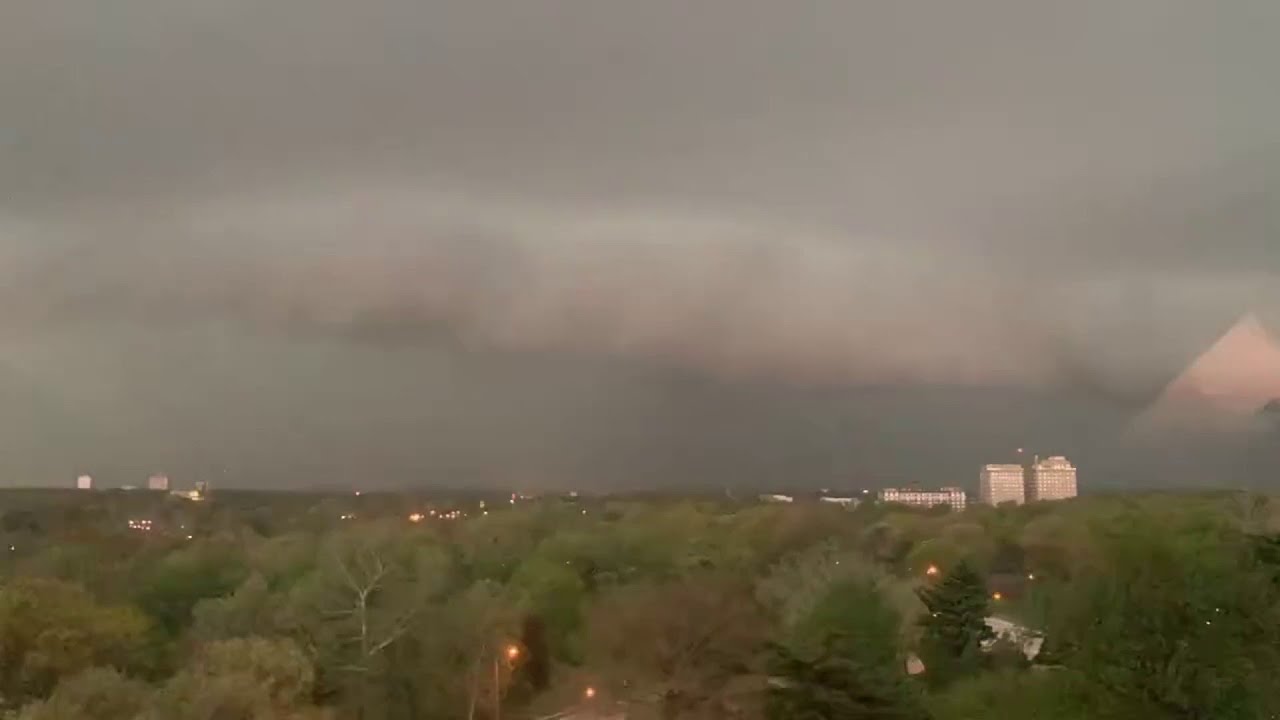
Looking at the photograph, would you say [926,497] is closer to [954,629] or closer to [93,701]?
[954,629]

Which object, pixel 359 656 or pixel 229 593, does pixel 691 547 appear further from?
pixel 359 656

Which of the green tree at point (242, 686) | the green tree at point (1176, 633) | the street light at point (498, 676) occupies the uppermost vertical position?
the green tree at point (1176, 633)

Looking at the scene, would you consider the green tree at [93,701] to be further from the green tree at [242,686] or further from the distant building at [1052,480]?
the distant building at [1052,480]

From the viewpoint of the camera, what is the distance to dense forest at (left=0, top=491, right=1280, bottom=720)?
12.5 meters

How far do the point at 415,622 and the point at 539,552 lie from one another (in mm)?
10953

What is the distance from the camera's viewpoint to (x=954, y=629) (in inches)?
760

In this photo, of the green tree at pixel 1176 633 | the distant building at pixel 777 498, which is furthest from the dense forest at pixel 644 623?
the distant building at pixel 777 498

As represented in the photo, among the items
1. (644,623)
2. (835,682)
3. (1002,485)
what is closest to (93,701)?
(644,623)

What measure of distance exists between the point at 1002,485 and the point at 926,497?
670 centimetres

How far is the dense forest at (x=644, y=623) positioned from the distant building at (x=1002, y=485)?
360 cm

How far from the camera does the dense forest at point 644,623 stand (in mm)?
12523

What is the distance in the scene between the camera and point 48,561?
2569 centimetres

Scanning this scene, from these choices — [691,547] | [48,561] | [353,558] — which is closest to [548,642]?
[353,558]

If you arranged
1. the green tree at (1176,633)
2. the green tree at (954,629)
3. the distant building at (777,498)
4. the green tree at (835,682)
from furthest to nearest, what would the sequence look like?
the distant building at (777,498) < the green tree at (954,629) < the green tree at (835,682) < the green tree at (1176,633)
